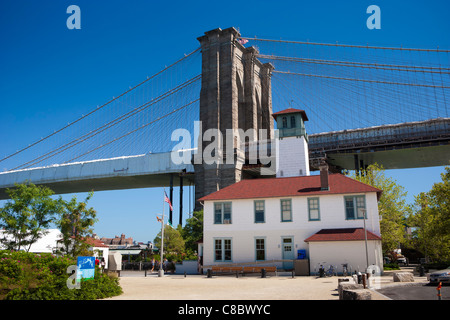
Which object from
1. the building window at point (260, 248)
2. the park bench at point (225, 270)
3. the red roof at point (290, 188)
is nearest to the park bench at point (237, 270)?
the park bench at point (225, 270)

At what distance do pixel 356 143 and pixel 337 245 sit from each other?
4048 centimetres

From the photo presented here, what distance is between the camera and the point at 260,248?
35844mm

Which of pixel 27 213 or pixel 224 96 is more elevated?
pixel 224 96

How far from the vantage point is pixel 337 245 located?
3167cm

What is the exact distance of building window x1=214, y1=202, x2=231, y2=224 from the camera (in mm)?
37375

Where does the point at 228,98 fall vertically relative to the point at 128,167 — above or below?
above

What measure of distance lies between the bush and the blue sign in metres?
0.30

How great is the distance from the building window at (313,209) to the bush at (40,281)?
20941 millimetres

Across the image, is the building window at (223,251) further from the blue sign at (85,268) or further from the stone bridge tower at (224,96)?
the stone bridge tower at (224,96)

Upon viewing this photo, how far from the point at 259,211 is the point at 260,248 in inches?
132

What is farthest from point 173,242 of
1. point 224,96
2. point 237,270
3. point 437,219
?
point 437,219

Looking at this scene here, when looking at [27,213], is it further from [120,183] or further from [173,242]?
[120,183]
